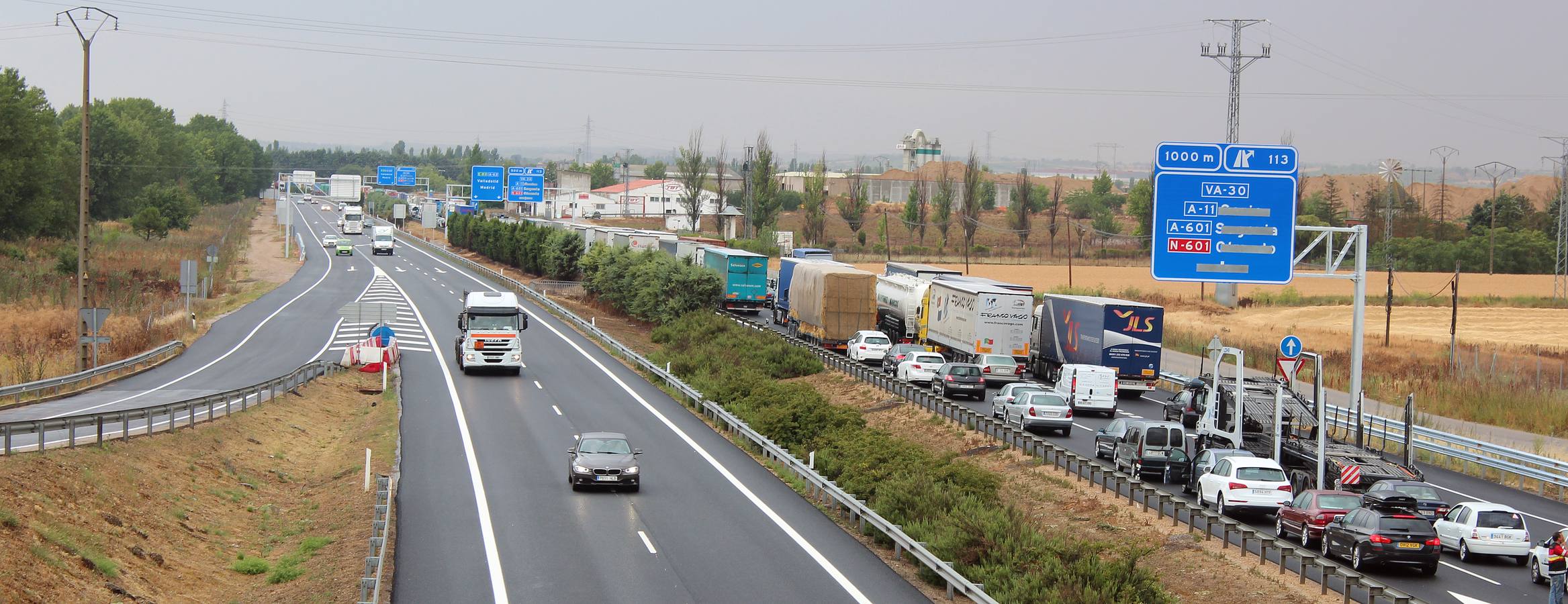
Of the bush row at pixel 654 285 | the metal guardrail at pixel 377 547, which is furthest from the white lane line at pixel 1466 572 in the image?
the bush row at pixel 654 285

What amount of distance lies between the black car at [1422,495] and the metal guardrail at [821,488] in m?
9.66

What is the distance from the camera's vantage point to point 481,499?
81.8 feet

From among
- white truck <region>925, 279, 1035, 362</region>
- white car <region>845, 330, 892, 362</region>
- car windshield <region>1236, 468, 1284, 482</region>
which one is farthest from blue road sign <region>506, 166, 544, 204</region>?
car windshield <region>1236, 468, 1284, 482</region>

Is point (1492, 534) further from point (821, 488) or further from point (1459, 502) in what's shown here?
point (821, 488)

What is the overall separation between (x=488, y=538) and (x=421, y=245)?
107 meters

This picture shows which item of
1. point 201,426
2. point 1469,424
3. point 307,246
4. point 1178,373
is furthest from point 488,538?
point 307,246

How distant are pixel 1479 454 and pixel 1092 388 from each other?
10.9m

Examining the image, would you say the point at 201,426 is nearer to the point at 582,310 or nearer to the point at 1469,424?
the point at 1469,424

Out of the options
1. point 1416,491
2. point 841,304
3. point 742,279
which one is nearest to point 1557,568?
point 1416,491

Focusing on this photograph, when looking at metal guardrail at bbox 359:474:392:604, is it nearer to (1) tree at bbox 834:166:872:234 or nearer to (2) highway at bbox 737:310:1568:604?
(2) highway at bbox 737:310:1568:604

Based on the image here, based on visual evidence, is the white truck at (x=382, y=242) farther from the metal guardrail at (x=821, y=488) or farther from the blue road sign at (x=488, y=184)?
the metal guardrail at (x=821, y=488)

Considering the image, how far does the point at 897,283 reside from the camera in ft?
196

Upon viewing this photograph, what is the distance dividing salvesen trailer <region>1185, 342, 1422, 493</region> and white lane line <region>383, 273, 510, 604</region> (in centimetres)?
1695

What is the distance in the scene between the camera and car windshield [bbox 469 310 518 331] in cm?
4484
